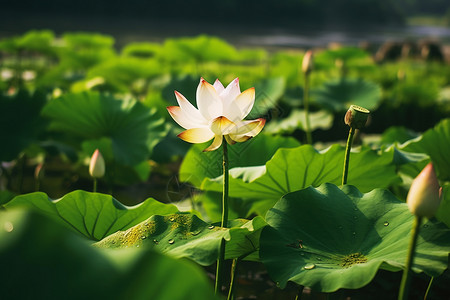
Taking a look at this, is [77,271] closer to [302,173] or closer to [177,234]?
[177,234]

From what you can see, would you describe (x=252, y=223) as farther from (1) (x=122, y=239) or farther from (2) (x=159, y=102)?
(2) (x=159, y=102)

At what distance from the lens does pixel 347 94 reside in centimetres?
281

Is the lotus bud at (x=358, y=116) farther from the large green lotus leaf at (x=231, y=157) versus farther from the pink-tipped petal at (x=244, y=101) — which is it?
the large green lotus leaf at (x=231, y=157)

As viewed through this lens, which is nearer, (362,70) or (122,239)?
(122,239)

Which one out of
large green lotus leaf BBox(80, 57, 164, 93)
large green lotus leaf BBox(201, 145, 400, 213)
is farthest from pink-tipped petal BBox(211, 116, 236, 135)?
large green lotus leaf BBox(80, 57, 164, 93)

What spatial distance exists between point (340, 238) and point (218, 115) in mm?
319

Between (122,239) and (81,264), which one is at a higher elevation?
(81,264)

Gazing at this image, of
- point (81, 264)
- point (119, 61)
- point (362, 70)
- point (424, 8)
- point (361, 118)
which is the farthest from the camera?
point (424, 8)

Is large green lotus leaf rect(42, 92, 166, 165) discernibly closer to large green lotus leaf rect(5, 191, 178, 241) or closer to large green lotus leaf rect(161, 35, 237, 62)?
large green lotus leaf rect(5, 191, 178, 241)

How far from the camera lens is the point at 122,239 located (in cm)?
83

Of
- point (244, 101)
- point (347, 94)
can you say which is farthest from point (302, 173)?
point (347, 94)

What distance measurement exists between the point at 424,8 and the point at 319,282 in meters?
78.0

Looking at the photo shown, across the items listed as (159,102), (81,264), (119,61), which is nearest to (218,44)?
(119,61)

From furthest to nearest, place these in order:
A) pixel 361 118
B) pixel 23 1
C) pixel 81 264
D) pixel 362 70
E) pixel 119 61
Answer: pixel 23 1
pixel 362 70
pixel 119 61
pixel 361 118
pixel 81 264
